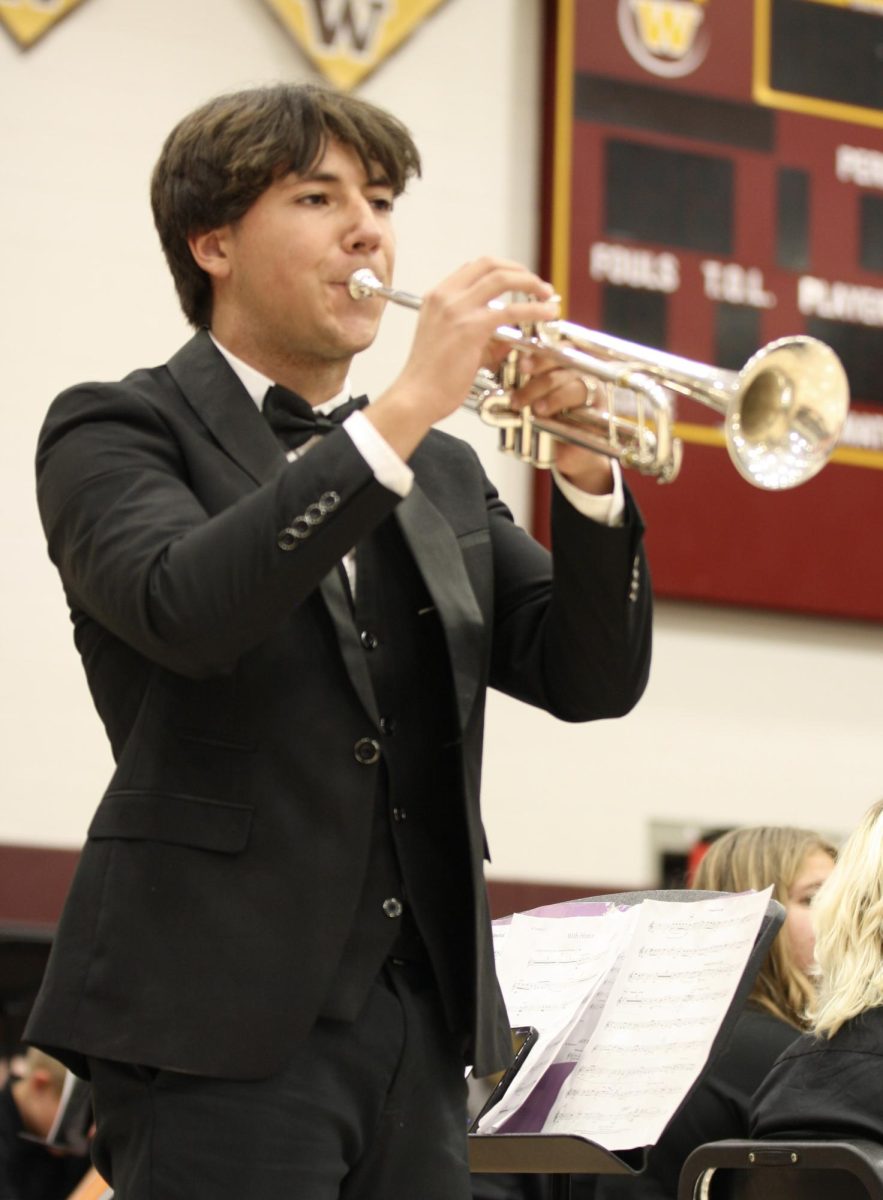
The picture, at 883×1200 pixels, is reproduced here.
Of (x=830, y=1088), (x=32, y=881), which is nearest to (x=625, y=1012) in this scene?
(x=830, y=1088)

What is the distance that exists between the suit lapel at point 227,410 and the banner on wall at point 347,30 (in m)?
3.91

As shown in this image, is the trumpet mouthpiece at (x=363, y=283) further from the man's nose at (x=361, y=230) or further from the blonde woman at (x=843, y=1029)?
the blonde woman at (x=843, y=1029)

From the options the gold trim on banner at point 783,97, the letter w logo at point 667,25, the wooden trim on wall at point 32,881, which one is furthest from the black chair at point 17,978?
the gold trim on banner at point 783,97

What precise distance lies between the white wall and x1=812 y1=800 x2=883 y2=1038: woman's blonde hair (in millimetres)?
2543

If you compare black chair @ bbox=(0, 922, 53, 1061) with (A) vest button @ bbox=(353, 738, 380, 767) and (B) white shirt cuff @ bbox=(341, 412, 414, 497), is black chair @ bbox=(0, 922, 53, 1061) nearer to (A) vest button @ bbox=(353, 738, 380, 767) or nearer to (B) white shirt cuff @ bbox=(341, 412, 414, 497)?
(A) vest button @ bbox=(353, 738, 380, 767)

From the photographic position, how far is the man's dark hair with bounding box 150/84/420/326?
71.9 inches

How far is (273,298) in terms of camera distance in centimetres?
181

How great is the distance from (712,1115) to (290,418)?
74.6 inches

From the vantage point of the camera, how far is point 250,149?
182 centimetres

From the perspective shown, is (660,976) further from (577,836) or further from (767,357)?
(577,836)

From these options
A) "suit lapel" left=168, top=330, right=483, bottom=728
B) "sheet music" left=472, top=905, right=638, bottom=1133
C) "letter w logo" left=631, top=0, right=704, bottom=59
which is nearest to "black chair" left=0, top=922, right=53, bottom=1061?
"sheet music" left=472, top=905, right=638, bottom=1133

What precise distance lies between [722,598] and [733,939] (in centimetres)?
333

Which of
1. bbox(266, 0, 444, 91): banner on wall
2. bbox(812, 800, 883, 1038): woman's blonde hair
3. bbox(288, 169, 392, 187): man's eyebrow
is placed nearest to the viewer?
bbox(288, 169, 392, 187): man's eyebrow

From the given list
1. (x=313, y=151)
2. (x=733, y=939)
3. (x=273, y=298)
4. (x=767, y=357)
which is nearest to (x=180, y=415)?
(x=273, y=298)
